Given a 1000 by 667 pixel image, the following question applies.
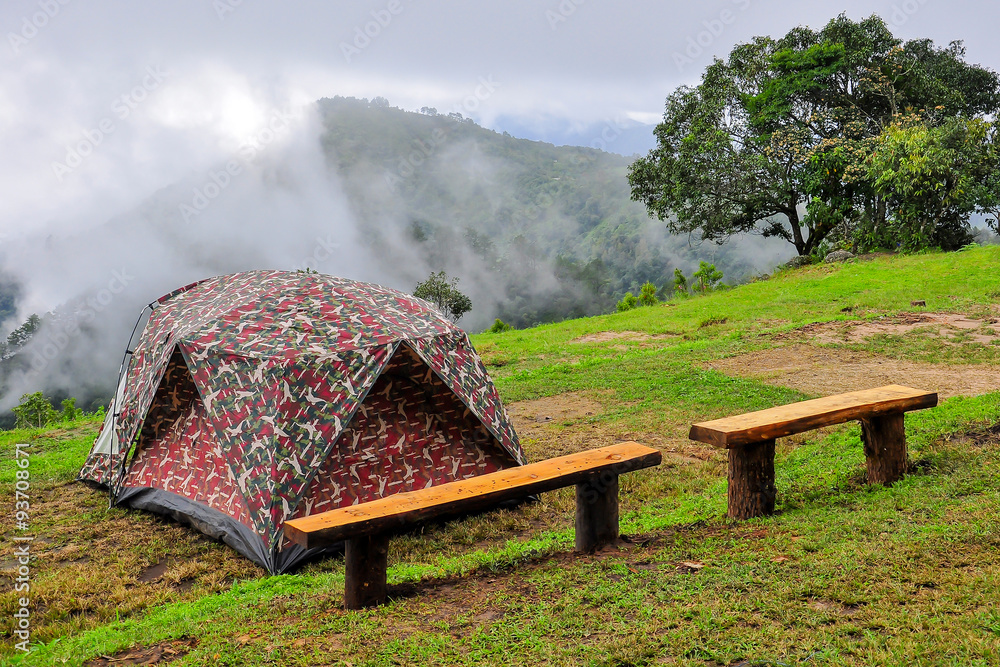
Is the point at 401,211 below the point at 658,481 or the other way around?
the other way around

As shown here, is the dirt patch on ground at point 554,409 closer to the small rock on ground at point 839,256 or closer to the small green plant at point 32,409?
the small rock on ground at point 839,256

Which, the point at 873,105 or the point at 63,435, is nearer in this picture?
the point at 63,435

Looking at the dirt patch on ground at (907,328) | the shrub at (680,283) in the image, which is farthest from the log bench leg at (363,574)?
the shrub at (680,283)

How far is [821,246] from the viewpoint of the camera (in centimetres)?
2409

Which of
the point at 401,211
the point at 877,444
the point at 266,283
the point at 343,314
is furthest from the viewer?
the point at 401,211

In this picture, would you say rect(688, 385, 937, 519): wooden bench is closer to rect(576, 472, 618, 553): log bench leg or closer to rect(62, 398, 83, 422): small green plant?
rect(576, 472, 618, 553): log bench leg

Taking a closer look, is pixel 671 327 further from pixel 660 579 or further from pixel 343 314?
pixel 660 579

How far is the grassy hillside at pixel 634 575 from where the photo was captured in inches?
120

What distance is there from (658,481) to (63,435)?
901 centimetres

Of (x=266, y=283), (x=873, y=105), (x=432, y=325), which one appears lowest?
(x=432, y=325)

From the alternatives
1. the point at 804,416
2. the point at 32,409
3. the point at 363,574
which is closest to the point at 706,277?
the point at 804,416

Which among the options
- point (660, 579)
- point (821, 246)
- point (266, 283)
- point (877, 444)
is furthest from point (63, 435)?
point (821, 246)

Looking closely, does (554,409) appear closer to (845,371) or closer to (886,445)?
(845,371)

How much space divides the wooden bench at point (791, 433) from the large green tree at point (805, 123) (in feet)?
66.7
